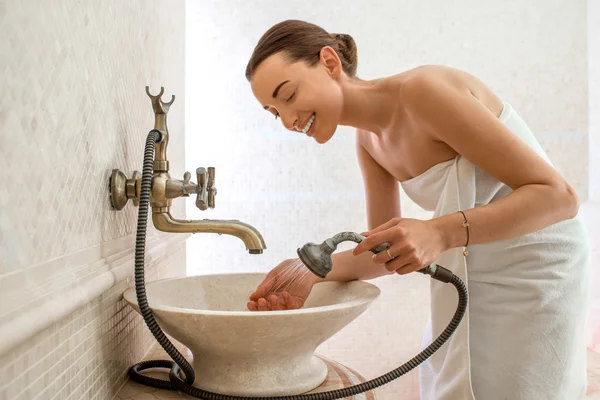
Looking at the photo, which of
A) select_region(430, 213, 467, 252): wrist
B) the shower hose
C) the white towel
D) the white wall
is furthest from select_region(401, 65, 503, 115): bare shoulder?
the white wall

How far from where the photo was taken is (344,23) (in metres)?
2.14

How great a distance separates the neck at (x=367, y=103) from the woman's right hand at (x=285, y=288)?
0.37m

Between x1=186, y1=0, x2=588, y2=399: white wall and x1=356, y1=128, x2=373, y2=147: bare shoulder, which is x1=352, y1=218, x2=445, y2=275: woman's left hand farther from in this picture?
x1=186, y1=0, x2=588, y2=399: white wall

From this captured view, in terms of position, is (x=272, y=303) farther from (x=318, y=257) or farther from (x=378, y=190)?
(x=378, y=190)

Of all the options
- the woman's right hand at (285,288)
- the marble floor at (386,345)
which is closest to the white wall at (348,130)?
the marble floor at (386,345)

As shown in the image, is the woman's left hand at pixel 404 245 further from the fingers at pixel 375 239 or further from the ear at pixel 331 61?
the ear at pixel 331 61

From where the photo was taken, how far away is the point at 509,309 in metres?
1.01

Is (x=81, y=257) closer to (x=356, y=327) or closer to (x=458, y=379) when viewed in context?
(x=458, y=379)

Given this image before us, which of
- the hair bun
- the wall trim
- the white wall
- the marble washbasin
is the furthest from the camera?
the white wall

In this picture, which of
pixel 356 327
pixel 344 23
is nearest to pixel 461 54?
pixel 344 23

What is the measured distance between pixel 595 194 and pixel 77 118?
213 centimetres

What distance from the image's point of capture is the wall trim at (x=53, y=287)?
469mm

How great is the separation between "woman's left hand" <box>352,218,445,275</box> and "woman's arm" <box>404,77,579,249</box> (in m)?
0.05

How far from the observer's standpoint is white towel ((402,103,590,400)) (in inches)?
39.3
